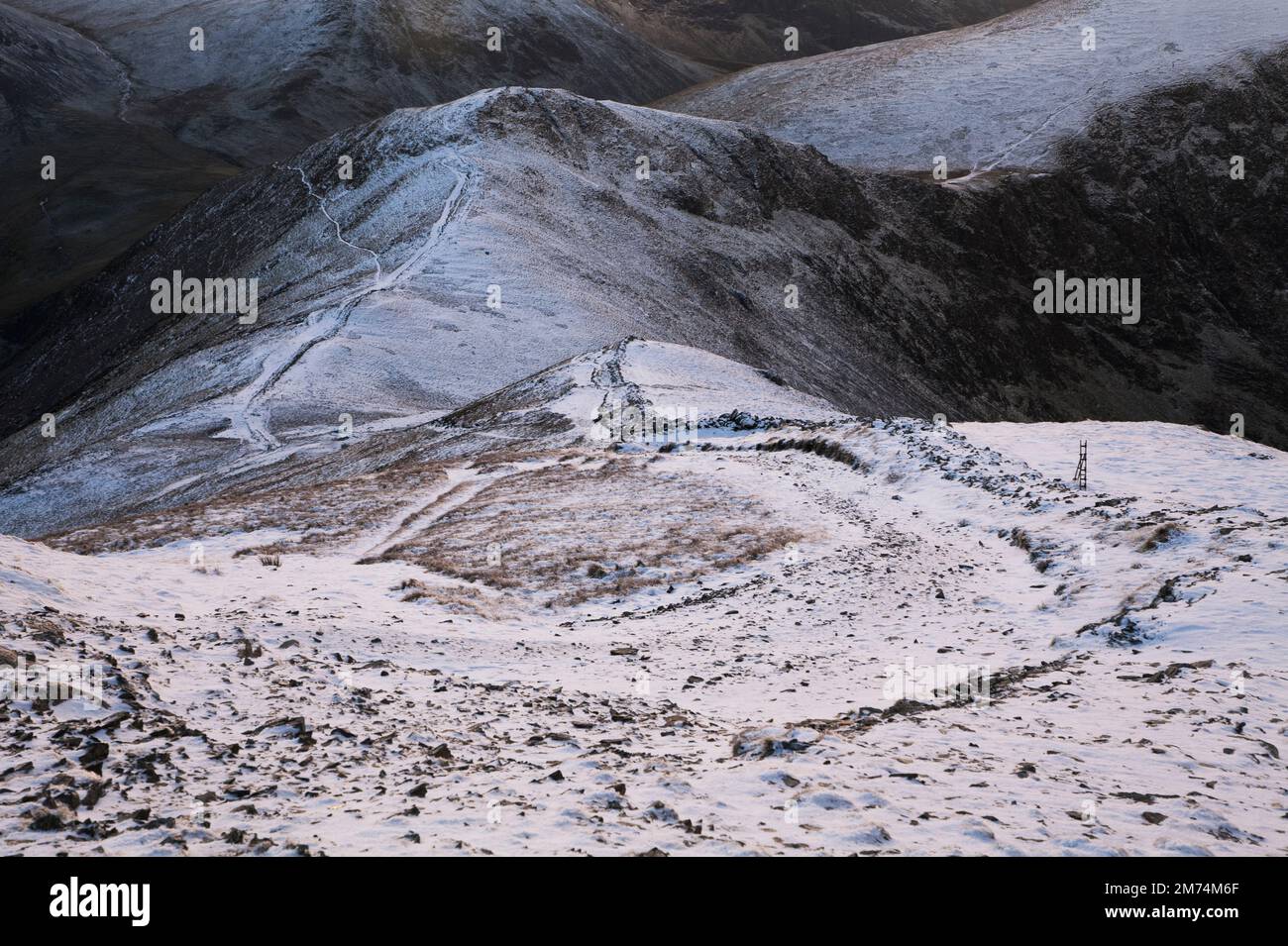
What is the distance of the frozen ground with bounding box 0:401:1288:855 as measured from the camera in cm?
880

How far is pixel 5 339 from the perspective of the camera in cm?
11075

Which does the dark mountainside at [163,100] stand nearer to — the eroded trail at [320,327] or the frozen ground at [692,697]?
the eroded trail at [320,327]

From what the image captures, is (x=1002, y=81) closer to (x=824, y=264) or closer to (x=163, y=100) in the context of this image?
(x=824, y=264)

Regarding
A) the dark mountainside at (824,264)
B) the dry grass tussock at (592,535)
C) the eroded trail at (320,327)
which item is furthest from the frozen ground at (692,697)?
the dark mountainside at (824,264)

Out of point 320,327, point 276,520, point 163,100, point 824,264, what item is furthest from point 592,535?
point 163,100

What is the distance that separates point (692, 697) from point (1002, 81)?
489ft

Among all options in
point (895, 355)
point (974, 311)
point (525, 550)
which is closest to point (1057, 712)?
point (525, 550)

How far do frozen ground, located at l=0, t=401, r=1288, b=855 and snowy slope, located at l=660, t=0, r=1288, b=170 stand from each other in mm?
116655

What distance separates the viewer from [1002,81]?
470 ft

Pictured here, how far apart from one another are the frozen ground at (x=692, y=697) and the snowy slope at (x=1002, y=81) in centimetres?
11665

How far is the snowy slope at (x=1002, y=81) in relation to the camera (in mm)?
132000

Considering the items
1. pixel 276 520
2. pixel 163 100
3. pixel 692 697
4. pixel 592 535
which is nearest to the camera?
pixel 692 697

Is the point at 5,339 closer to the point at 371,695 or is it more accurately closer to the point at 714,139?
the point at 714,139

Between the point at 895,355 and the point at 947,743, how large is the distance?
3079 inches
